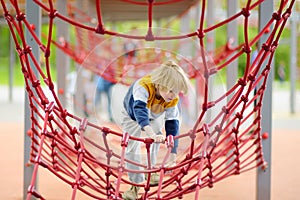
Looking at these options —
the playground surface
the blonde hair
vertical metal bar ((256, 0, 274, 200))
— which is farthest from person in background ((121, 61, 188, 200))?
the playground surface

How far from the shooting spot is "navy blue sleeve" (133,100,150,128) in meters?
1.74

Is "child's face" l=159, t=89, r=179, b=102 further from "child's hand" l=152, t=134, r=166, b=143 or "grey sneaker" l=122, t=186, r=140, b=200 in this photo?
"grey sneaker" l=122, t=186, r=140, b=200

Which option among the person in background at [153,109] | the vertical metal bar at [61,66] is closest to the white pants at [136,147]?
the person in background at [153,109]

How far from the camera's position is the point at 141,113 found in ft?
5.78

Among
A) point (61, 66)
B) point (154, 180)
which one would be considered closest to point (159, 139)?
point (154, 180)

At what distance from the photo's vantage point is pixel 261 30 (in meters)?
1.82

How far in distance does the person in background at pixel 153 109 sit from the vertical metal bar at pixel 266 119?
0.83 feet

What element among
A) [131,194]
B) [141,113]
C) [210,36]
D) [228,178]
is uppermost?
[210,36]

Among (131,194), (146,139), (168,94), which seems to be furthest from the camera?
(131,194)

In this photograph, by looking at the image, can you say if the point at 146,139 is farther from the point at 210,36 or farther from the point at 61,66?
the point at 210,36

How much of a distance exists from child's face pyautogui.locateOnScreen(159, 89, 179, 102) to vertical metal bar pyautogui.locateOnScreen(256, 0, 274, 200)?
28 centimetres

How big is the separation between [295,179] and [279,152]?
934mm

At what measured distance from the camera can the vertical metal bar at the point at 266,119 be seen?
1839mm

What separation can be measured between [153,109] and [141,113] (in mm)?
59
